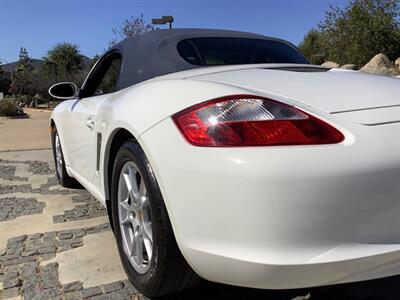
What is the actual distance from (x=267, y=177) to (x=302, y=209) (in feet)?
0.56

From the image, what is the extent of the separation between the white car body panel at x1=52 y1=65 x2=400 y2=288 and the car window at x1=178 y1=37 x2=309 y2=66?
1.15 metres

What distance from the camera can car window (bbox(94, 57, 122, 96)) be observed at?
3297 millimetres

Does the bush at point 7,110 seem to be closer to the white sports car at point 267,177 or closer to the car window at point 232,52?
the car window at point 232,52

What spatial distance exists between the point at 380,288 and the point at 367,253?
90cm

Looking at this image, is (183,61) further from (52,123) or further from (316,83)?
(52,123)

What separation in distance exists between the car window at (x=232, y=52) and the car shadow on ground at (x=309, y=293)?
1.42 m

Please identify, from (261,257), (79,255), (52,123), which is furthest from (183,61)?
(52,123)

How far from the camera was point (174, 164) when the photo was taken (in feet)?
6.12

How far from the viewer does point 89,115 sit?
10.5 ft

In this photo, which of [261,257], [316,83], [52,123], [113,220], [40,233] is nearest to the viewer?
[261,257]

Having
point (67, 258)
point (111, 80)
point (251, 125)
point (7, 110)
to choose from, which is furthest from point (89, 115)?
point (7, 110)

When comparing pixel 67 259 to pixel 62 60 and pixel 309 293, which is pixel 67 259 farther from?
pixel 62 60

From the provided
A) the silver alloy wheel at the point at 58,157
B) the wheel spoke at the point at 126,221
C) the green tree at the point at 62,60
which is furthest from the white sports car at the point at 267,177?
the green tree at the point at 62,60

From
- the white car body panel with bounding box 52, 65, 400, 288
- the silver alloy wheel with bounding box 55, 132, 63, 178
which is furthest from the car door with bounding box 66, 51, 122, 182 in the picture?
the white car body panel with bounding box 52, 65, 400, 288
